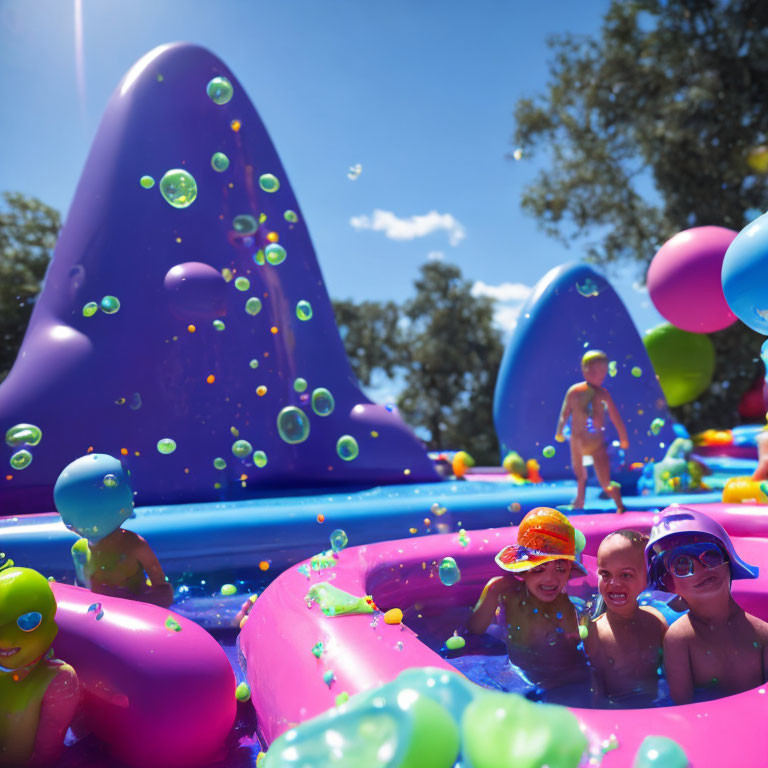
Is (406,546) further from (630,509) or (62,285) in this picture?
(62,285)

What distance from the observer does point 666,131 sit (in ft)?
43.0

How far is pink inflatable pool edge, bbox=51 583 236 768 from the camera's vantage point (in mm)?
2045

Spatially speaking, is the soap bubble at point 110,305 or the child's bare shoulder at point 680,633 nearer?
the child's bare shoulder at point 680,633

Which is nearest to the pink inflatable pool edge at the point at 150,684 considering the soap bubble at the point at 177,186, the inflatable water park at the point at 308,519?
the inflatable water park at the point at 308,519

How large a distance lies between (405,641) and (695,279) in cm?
445

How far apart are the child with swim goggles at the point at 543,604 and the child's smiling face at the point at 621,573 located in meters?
0.27

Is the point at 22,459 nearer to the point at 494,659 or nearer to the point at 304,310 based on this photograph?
the point at 304,310

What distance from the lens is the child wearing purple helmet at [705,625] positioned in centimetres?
204

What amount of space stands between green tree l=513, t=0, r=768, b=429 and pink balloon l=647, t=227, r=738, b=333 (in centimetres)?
851

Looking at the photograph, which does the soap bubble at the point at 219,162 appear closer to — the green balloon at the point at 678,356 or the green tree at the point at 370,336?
the green balloon at the point at 678,356

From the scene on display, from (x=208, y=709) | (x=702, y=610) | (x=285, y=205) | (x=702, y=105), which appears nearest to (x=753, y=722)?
(x=702, y=610)

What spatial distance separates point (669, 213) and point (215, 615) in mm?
12955

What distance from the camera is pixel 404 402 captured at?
67.1 ft

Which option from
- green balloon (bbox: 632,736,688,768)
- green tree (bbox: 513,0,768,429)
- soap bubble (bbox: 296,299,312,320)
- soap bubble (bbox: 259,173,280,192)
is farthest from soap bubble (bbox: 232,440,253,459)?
green tree (bbox: 513,0,768,429)
